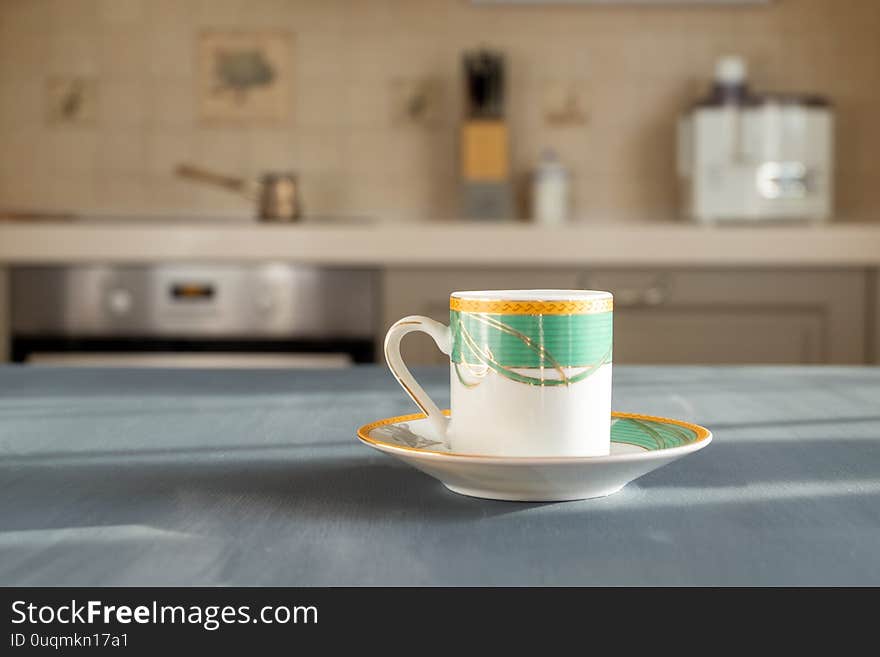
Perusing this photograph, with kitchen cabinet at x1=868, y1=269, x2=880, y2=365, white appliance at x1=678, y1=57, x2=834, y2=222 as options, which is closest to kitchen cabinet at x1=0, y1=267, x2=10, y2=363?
white appliance at x1=678, y1=57, x2=834, y2=222

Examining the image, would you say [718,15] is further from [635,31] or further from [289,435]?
[289,435]

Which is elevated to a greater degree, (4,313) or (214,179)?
(214,179)

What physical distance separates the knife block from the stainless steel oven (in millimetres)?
451

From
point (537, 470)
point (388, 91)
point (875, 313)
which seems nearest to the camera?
point (537, 470)

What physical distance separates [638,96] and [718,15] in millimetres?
290

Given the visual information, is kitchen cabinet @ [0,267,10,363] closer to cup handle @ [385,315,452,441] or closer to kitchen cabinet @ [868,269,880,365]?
kitchen cabinet @ [868,269,880,365]

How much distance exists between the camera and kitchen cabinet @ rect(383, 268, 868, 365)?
2.17m

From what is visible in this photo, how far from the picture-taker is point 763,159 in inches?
91.7

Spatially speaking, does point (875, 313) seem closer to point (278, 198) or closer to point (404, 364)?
point (278, 198)

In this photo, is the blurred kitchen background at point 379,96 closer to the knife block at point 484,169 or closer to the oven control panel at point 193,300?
the knife block at point 484,169

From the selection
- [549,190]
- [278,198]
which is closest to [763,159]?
[549,190]

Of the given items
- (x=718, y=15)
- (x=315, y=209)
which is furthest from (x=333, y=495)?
(x=718, y=15)

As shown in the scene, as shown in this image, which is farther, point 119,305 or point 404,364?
point 119,305

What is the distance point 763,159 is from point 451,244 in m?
0.74
